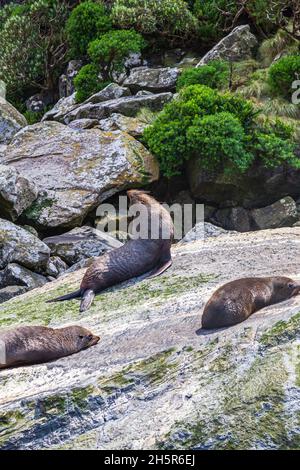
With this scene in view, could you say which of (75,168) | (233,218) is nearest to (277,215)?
(233,218)

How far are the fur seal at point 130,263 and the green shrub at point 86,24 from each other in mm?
12691

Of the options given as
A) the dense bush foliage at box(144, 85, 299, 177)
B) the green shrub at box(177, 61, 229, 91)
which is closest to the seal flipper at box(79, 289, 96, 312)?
the dense bush foliage at box(144, 85, 299, 177)

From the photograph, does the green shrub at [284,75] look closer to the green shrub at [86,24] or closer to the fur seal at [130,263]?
the green shrub at [86,24]

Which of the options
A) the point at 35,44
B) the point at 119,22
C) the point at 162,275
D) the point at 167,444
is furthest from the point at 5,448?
the point at 35,44

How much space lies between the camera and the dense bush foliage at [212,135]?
45.0 feet

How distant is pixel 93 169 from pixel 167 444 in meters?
9.83

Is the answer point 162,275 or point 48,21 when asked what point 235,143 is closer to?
point 162,275

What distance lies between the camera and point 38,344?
6.18 m

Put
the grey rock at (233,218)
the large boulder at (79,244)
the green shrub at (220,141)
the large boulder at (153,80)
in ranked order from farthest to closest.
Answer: the large boulder at (153,80)
the grey rock at (233,218)
the green shrub at (220,141)
the large boulder at (79,244)

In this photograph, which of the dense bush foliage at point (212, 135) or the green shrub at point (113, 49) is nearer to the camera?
the dense bush foliage at point (212, 135)

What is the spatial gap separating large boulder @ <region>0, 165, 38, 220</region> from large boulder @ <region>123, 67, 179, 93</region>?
5416mm

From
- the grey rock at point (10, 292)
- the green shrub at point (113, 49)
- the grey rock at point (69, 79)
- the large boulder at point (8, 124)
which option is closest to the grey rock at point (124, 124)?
the large boulder at point (8, 124)

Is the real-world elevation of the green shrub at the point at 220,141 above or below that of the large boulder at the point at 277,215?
above

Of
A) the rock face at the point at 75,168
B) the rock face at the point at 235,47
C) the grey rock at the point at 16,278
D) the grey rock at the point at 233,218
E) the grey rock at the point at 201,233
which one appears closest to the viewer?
the grey rock at the point at 201,233
